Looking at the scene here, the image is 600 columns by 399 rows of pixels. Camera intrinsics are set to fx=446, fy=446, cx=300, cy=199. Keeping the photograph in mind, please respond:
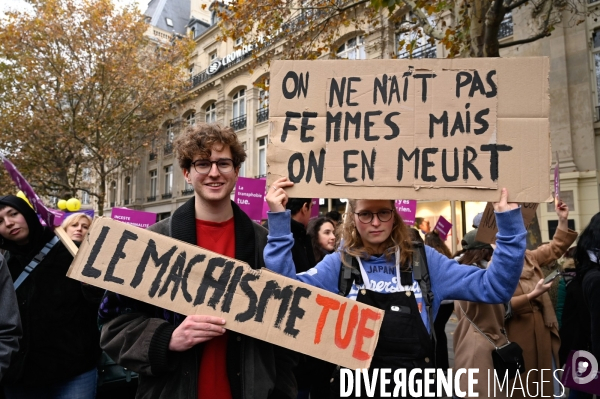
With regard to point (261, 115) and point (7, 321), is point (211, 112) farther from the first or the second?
point (7, 321)

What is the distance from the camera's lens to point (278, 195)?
1.96 meters

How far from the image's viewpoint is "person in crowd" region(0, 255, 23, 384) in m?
2.02

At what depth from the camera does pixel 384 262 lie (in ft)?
6.73

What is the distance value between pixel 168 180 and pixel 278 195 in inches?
1132

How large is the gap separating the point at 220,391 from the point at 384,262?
907mm

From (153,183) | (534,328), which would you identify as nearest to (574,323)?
(534,328)

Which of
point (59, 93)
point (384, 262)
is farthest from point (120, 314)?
point (59, 93)

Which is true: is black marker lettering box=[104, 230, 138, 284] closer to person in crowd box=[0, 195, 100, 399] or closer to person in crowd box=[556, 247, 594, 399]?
person in crowd box=[0, 195, 100, 399]

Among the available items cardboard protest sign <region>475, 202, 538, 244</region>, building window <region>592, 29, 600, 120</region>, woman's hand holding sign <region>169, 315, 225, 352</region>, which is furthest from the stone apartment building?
cardboard protest sign <region>475, 202, 538, 244</region>

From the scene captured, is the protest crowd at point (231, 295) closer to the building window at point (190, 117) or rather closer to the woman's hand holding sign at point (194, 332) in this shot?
the woman's hand holding sign at point (194, 332)

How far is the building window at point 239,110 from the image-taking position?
78.1 feet

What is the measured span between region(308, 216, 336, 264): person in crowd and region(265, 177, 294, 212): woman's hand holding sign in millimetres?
2362

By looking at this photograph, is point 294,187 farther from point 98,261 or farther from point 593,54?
point 593,54

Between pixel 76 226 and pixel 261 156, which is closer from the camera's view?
pixel 76 226
